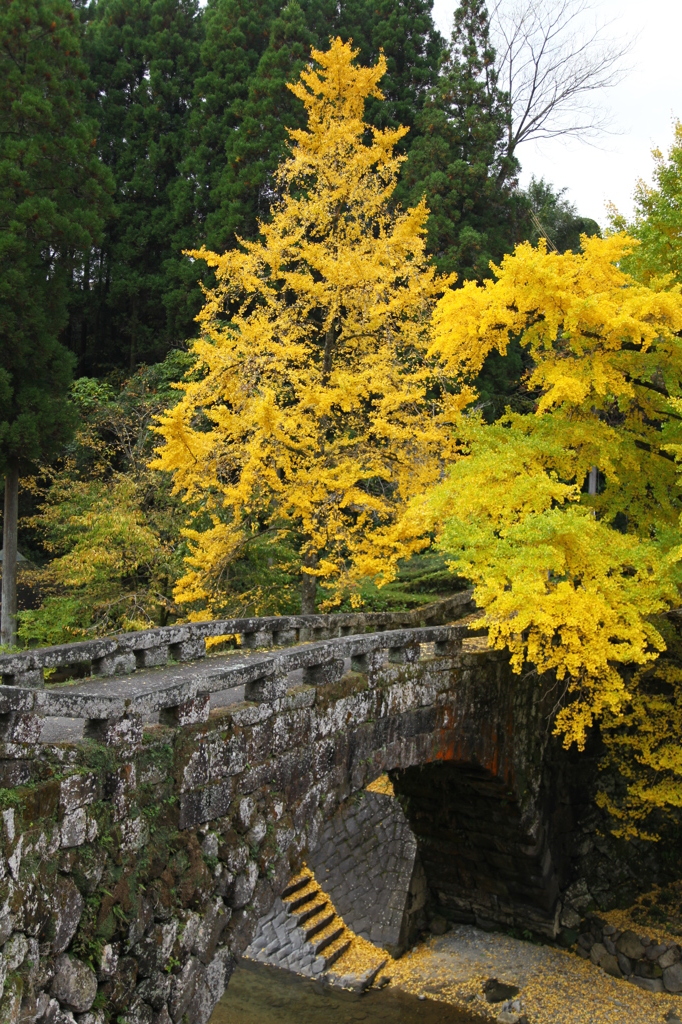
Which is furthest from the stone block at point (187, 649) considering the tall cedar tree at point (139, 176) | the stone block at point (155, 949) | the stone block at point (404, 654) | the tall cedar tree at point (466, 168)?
the tall cedar tree at point (139, 176)

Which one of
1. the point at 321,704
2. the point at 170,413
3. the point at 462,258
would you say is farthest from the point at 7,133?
the point at 321,704

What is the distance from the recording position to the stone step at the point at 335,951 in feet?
45.6

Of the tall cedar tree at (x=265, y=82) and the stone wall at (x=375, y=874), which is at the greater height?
the tall cedar tree at (x=265, y=82)

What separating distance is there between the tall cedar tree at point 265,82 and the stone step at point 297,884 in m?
15.7

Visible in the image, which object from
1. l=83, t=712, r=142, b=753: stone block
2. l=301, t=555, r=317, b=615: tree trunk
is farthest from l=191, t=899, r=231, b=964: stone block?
l=301, t=555, r=317, b=615: tree trunk

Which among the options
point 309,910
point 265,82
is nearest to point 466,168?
point 265,82

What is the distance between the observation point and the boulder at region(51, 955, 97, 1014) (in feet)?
17.9

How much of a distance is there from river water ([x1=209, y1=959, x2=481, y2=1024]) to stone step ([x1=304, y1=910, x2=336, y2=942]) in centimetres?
67

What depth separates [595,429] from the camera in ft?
36.1

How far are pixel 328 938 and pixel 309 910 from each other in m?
0.56

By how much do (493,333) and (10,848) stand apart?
832 cm

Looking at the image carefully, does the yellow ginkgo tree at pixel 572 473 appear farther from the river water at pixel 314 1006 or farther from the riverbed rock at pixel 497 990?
the river water at pixel 314 1006

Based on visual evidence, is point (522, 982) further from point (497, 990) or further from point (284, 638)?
point (284, 638)

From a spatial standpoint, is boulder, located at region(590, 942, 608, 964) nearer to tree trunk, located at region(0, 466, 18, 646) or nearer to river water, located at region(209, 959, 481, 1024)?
river water, located at region(209, 959, 481, 1024)
